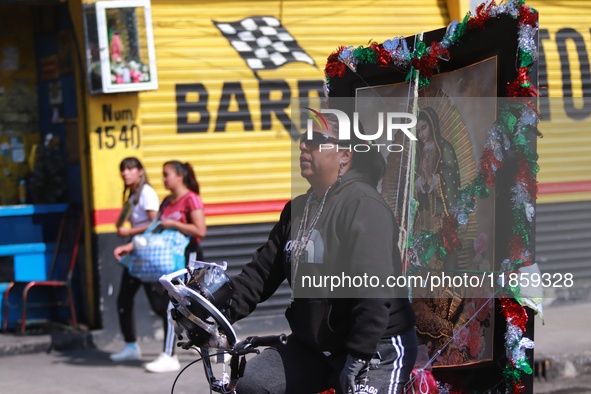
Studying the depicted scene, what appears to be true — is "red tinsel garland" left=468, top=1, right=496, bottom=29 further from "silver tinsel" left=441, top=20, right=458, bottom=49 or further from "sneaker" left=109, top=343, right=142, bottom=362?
"sneaker" left=109, top=343, right=142, bottom=362

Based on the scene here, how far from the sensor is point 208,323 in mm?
3701

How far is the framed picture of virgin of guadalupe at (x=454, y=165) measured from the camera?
3822 mm

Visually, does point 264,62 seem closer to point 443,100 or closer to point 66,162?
point 66,162

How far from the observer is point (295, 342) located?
13.2ft

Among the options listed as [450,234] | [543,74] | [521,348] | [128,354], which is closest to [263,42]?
[543,74]

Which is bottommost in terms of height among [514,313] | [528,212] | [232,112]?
[514,313]

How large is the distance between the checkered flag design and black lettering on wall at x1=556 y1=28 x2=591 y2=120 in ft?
9.44

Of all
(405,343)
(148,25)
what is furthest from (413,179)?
(148,25)

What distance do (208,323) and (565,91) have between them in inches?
297

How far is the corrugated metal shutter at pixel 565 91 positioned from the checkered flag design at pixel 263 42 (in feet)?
8.98

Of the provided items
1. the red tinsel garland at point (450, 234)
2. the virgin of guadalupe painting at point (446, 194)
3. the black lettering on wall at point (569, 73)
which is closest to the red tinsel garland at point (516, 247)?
the virgin of guadalupe painting at point (446, 194)

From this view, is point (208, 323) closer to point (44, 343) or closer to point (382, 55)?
point (382, 55)

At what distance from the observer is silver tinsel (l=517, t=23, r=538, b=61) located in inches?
144

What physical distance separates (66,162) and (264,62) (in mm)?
2149
